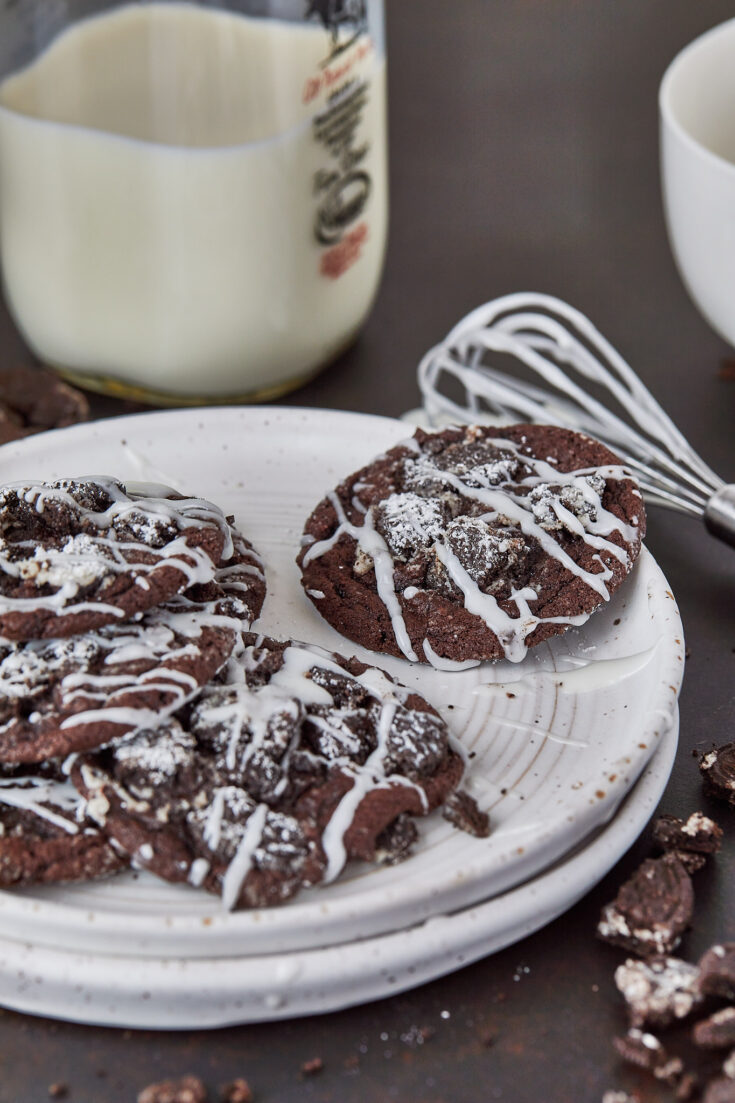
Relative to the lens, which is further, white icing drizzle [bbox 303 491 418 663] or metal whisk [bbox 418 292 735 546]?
metal whisk [bbox 418 292 735 546]

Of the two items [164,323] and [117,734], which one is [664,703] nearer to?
[117,734]

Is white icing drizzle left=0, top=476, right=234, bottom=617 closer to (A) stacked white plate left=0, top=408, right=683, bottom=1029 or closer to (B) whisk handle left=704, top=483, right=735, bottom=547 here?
(A) stacked white plate left=0, top=408, right=683, bottom=1029

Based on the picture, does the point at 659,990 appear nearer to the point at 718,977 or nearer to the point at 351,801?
the point at 718,977

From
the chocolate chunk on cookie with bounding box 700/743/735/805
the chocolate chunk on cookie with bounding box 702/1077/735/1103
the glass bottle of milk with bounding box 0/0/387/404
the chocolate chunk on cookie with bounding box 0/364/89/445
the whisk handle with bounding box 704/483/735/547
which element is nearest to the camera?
the chocolate chunk on cookie with bounding box 702/1077/735/1103

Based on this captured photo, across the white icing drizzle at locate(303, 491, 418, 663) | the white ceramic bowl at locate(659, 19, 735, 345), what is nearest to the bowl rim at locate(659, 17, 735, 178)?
the white ceramic bowl at locate(659, 19, 735, 345)

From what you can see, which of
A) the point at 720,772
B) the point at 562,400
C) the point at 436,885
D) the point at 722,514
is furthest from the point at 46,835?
the point at 562,400
